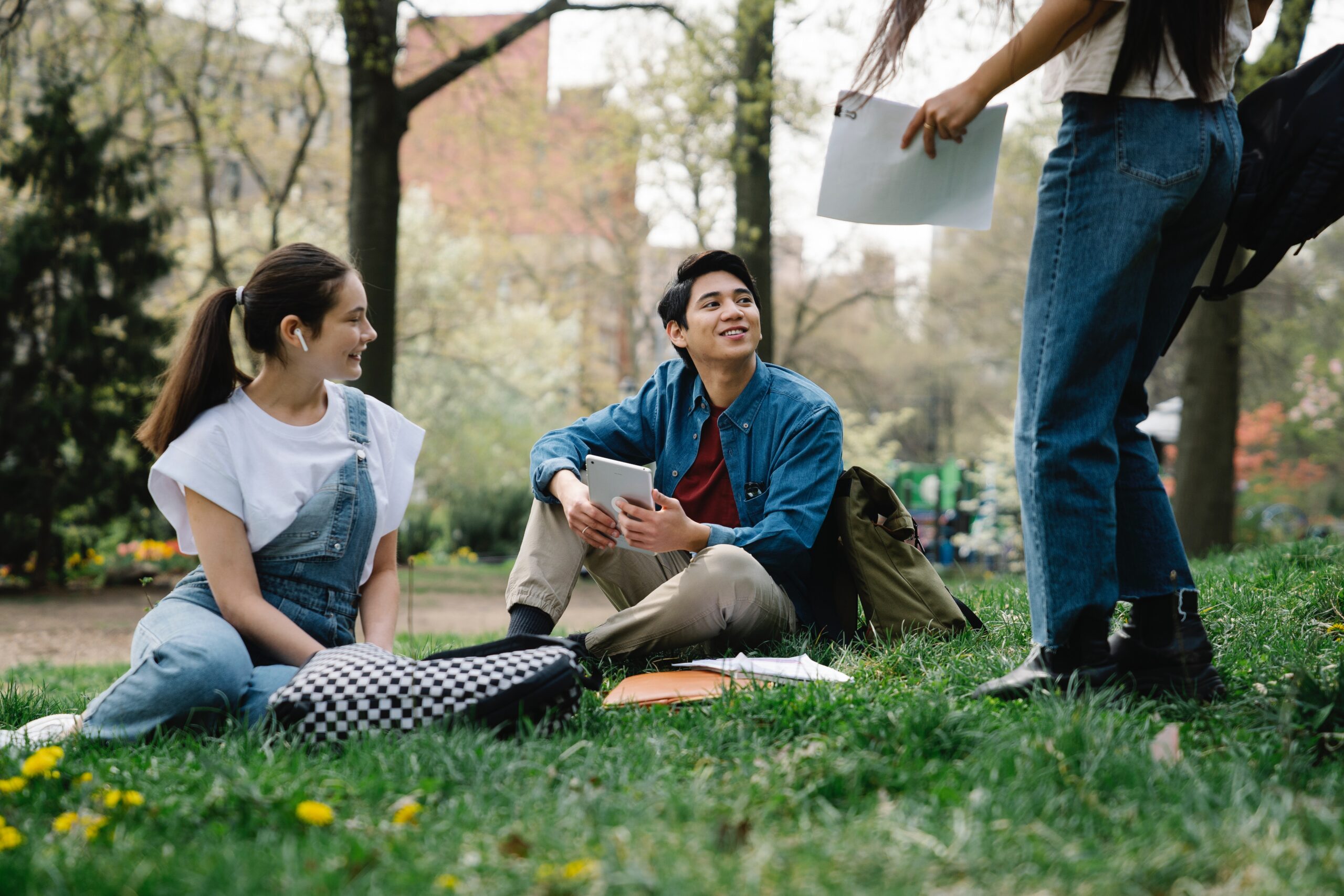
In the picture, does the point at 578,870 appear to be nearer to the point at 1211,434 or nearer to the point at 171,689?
the point at 171,689

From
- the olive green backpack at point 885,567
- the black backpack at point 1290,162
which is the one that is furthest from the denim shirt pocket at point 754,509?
the black backpack at point 1290,162

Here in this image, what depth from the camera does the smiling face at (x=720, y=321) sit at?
374 centimetres

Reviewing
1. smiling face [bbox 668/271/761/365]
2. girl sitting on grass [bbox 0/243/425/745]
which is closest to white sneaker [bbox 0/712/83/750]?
girl sitting on grass [bbox 0/243/425/745]

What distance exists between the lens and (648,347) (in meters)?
28.8

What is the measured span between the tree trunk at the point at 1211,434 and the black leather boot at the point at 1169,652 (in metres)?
7.05

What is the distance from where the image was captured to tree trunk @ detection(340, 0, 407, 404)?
838cm

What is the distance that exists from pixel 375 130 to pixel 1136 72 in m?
7.30

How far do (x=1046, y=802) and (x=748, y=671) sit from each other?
111cm

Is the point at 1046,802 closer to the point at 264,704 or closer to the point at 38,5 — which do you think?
the point at 264,704

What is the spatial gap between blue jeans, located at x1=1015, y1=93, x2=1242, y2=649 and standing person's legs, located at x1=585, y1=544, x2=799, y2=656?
1.04 meters

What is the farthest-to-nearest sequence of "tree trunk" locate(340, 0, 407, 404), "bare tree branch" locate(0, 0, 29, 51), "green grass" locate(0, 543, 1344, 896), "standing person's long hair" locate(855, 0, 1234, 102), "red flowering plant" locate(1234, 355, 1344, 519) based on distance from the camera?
"red flowering plant" locate(1234, 355, 1344, 519)
"tree trunk" locate(340, 0, 407, 404)
"bare tree branch" locate(0, 0, 29, 51)
"standing person's long hair" locate(855, 0, 1234, 102)
"green grass" locate(0, 543, 1344, 896)

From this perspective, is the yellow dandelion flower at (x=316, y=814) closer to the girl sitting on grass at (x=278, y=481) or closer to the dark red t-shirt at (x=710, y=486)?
the girl sitting on grass at (x=278, y=481)

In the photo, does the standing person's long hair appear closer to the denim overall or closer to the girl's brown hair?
the girl's brown hair

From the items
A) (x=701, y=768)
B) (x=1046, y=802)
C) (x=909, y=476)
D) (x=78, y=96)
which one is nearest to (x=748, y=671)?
(x=701, y=768)
